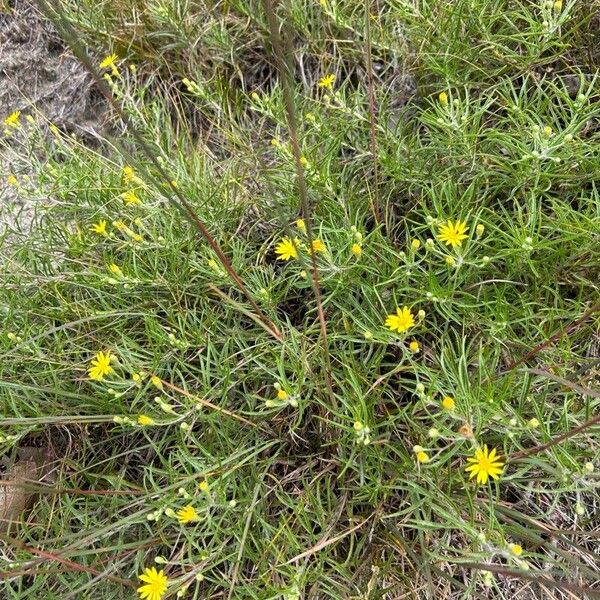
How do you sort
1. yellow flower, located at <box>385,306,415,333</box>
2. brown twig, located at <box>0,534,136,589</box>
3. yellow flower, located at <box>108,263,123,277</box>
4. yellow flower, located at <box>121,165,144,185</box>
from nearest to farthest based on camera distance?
brown twig, located at <box>0,534,136,589</box> < yellow flower, located at <box>385,306,415,333</box> < yellow flower, located at <box>108,263,123,277</box> < yellow flower, located at <box>121,165,144,185</box>

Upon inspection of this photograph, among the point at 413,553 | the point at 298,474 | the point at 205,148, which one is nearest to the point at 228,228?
the point at 205,148

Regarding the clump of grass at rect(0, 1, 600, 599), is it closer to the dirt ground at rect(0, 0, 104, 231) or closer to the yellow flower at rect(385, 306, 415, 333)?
the yellow flower at rect(385, 306, 415, 333)

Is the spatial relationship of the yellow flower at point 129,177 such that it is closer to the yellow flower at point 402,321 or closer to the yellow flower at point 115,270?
the yellow flower at point 115,270

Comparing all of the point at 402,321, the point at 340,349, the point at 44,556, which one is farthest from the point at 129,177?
the point at 44,556

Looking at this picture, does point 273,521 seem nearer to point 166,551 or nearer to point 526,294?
point 166,551

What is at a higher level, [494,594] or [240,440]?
[240,440]

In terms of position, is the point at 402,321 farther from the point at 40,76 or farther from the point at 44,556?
the point at 40,76

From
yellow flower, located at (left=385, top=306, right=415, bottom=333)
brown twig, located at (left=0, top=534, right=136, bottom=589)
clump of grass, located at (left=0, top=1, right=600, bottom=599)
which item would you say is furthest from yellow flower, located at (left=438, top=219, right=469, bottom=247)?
brown twig, located at (left=0, top=534, right=136, bottom=589)
